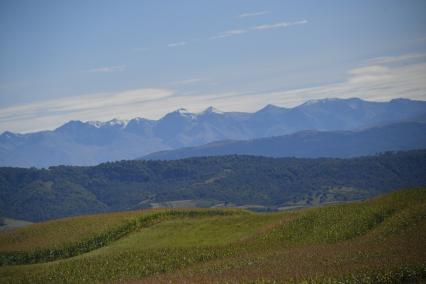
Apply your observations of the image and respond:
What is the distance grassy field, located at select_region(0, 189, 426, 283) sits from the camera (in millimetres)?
36094

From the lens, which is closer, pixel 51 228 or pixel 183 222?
pixel 183 222

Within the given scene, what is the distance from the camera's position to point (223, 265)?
4434 centimetres

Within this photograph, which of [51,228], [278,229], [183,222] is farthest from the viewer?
[51,228]

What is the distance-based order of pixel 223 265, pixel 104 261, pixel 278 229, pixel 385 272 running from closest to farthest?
1. pixel 385 272
2. pixel 223 265
3. pixel 104 261
4. pixel 278 229

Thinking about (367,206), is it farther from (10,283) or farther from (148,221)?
(10,283)

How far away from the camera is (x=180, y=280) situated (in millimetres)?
37875

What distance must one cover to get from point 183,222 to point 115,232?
8401mm

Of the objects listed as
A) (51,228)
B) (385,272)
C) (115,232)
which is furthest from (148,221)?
(385,272)

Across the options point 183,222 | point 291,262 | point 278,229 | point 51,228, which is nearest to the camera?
point 291,262

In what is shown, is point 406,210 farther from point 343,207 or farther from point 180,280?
point 180,280

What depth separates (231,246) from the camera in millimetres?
54031

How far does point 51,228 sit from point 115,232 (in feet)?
33.8

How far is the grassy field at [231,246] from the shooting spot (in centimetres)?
3609

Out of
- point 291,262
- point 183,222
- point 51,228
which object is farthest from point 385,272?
point 51,228
